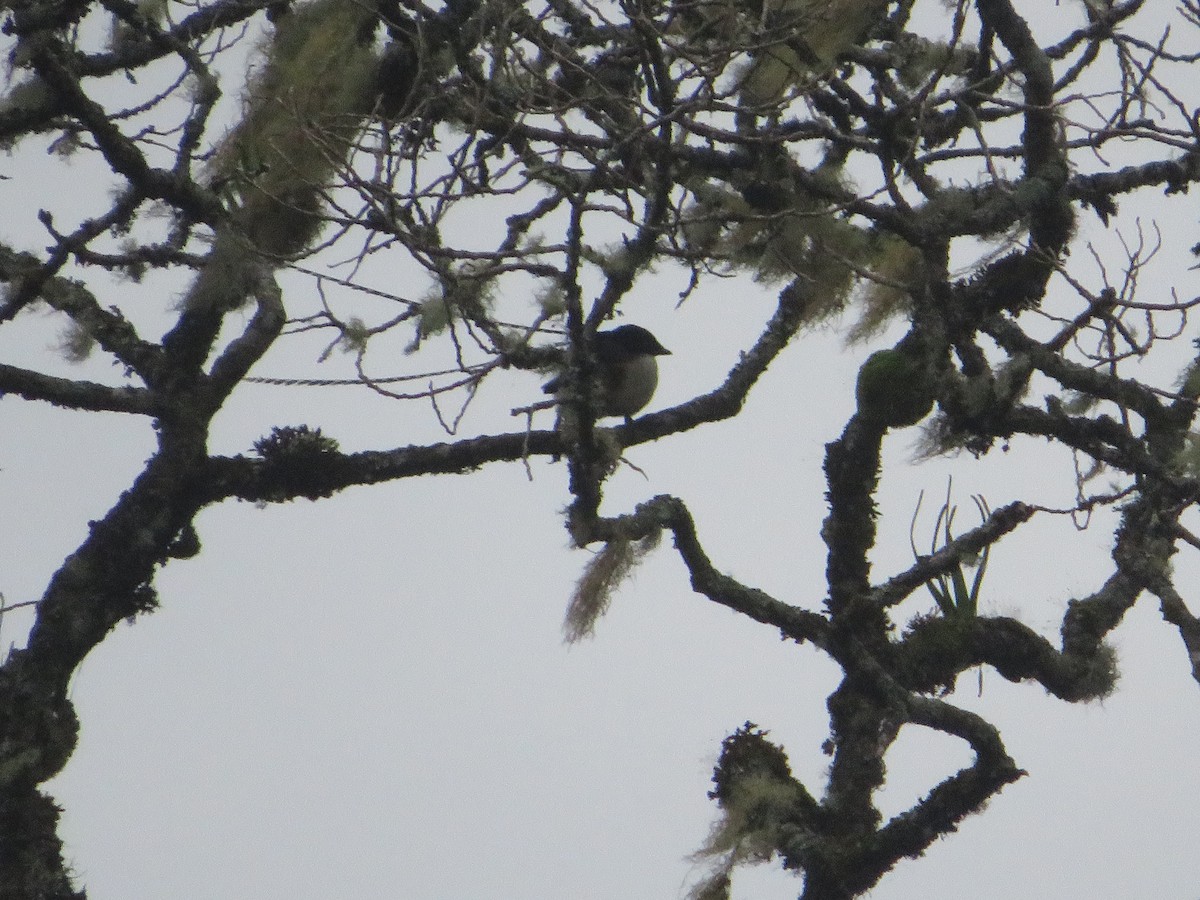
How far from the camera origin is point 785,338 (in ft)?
15.4

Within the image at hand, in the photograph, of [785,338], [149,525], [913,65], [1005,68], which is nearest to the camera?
[1005,68]

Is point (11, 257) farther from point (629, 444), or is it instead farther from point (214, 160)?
point (629, 444)

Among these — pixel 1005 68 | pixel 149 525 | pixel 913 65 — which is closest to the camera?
pixel 1005 68

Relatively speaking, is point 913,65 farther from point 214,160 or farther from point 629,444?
point 214,160

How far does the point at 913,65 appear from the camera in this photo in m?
5.14

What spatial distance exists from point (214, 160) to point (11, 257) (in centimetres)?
71

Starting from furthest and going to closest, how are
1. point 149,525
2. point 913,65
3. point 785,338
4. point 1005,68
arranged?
point 913,65 < point 785,338 < point 149,525 < point 1005,68

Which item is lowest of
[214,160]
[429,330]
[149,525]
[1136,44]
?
[149,525]

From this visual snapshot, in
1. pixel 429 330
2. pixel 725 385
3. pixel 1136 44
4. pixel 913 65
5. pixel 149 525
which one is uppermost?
pixel 913 65

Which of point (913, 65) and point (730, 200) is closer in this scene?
point (730, 200)

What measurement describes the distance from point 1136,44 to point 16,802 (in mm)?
3772

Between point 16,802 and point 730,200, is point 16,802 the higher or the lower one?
the lower one

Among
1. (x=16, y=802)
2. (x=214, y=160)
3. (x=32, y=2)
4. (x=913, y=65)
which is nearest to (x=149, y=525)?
(x=16, y=802)

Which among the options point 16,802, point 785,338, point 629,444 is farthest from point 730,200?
point 16,802
